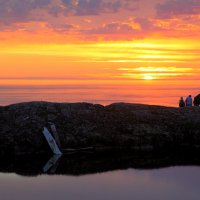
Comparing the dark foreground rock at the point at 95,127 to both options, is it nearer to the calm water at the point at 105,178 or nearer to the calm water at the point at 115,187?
the calm water at the point at 105,178

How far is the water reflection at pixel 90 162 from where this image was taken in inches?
1194

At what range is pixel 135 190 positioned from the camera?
24734 mm

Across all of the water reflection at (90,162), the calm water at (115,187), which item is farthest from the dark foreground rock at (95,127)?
the calm water at (115,187)

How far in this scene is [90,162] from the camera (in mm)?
33000

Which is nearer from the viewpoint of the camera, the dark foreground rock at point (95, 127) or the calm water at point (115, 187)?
the calm water at point (115, 187)

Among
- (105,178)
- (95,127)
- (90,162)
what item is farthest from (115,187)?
(95,127)

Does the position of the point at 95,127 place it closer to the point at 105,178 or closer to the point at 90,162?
the point at 90,162

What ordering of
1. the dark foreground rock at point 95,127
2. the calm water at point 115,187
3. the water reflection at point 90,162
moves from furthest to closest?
the dark foreground rock at point 95,127 < the water reflection at point 90,162 < the calm water at point 115,187

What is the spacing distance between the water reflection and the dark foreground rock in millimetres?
2008

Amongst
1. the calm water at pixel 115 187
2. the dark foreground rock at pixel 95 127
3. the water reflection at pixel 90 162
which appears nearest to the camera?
the calm water at pixel 115 187

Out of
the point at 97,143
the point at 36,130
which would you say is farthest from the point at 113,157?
the point at 36,130

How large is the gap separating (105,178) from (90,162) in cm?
539

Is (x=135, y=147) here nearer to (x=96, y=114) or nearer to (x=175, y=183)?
(x=96, y=114)

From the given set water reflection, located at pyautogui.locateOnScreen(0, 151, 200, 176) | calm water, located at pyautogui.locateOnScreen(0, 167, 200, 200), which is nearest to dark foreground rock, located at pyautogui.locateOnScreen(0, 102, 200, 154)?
water reflection, located at pyautogui.locateOnScreen(0, 151, 200, 176)
